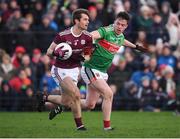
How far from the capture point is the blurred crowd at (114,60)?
21031 millimetres

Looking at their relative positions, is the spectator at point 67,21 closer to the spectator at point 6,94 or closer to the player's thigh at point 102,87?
the spectator at point 6,94

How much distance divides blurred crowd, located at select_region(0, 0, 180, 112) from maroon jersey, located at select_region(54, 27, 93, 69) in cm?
657

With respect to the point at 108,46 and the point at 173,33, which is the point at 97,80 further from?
the point at 173,33

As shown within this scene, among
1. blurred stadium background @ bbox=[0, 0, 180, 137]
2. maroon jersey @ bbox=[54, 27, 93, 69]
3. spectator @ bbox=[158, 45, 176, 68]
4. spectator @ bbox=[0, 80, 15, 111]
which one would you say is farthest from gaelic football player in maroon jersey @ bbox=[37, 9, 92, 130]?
spectator @ bbox=[158, 45, 176, 68]

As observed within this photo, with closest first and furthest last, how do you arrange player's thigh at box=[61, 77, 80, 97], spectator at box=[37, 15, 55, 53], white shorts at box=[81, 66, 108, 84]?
player's thigh at box=[61, 77, 80, 97]
white shorts at box=[81, 66, 108, 84]
spectator at box=[37, 15, 55, 53]

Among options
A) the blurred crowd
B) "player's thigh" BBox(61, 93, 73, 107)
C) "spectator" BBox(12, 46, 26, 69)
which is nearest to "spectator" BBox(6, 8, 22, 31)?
the blurred crowd

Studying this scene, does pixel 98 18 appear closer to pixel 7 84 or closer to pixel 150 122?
pixel 7 84

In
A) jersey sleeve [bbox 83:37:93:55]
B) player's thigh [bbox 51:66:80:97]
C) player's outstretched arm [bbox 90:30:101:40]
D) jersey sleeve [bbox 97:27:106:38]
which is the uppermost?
jersey sleeve [bbox 97:27:106:38]

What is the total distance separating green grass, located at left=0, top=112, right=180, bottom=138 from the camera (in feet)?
42.8

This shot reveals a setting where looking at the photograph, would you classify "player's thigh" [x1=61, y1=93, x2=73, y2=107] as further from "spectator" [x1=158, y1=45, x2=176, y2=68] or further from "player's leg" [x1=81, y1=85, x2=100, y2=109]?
"spectator" [x1=158, y1=45, x2=176, y2=68]

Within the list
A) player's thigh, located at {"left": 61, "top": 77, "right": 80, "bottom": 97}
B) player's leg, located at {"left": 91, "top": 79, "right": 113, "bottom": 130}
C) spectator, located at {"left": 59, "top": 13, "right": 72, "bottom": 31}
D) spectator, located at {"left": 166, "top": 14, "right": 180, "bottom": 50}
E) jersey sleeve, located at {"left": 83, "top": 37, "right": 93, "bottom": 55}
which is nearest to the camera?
player's thigh, located at {"left": 61, "top": 77, "right": 80, "bottom": 97}

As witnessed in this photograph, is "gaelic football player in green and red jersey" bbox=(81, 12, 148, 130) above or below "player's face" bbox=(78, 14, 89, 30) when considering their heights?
below

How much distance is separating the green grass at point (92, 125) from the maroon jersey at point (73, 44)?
1252 millimetres

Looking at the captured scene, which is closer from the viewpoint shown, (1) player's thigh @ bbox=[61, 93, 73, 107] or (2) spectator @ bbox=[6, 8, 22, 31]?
(1) player's thigh @ bbox=[61, 93, 73, 107]
